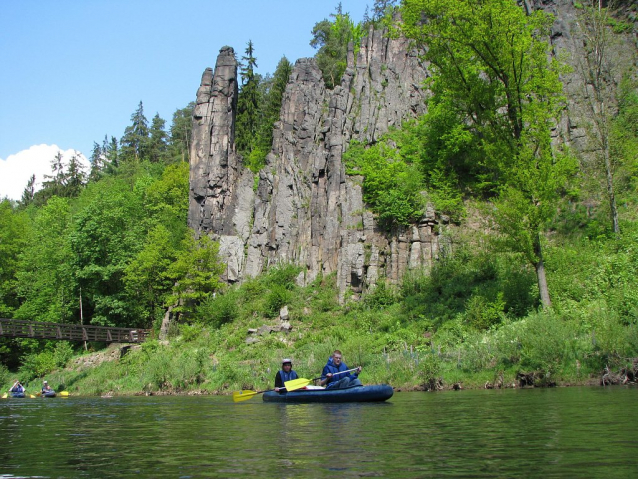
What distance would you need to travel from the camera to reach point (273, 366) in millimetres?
27781

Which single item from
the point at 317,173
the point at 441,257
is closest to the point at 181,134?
the point at 317,173

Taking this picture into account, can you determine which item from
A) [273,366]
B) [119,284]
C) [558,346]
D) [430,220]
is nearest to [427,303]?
[430,220]

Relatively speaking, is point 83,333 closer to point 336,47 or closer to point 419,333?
point 419,333

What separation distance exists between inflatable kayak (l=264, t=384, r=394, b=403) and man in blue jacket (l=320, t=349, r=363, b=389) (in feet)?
1.74

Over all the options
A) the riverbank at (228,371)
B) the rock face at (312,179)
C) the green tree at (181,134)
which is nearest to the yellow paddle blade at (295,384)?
the riverbank at (228,371)

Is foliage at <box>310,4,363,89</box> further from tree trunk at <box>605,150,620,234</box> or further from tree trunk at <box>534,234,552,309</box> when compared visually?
tree trunk at <box>534,234,552,309</box>

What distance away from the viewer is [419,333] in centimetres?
2892

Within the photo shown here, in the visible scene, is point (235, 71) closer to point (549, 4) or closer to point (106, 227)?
point (106, 227)

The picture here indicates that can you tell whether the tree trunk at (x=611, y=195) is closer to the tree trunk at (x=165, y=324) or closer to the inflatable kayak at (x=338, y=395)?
the inflatable kayak at (x=338, y=395)

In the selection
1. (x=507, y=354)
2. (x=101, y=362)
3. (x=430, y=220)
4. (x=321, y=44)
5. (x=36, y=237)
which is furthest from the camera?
(x=321, y=44)

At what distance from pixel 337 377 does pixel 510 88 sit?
15.2 metres

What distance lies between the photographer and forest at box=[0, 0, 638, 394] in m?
23.7

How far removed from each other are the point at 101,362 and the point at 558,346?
104 ft

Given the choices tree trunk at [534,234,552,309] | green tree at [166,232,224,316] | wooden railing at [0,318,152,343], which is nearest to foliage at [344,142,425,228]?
tree trunk at [534,234,552,309]
